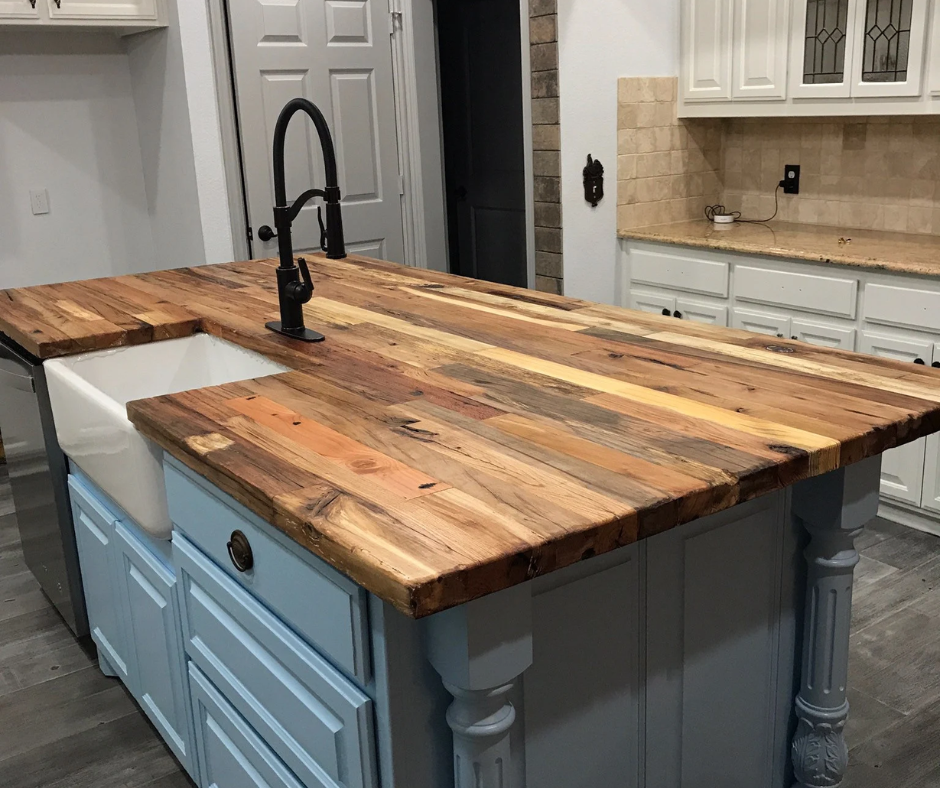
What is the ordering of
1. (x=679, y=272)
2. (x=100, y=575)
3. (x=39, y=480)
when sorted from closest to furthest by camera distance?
(x=100, y=575), (x=39, y=480), (x=679, y=272)

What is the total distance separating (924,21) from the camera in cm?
317

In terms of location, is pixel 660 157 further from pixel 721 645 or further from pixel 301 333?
pixel 721 645

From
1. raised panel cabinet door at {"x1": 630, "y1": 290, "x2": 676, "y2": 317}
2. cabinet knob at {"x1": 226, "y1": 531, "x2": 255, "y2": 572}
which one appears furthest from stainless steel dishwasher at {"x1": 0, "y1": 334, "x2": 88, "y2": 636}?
raised panel cabinet door at {"x1": 630, "y1": 290, "x2": 676, "y2": 317}

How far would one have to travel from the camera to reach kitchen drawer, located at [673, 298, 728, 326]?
3760 mm

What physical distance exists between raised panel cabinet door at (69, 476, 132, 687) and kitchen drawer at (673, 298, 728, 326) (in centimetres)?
234

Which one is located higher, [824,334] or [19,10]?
[19,10]

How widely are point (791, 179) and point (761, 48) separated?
2.06 ft

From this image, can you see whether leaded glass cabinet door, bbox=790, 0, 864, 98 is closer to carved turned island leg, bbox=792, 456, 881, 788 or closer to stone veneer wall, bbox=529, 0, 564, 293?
stone veneer wall, bbox=529, 0, 564, 293

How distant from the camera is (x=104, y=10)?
148 inches

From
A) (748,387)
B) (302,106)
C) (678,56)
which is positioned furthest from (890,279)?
(302,106)

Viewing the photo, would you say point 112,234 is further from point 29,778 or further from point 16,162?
point 29,778

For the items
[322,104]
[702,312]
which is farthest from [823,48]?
[322,104]

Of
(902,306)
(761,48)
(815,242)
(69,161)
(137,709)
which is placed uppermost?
(761,48)

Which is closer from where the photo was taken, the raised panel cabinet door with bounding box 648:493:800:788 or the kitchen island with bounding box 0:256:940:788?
the kitchen island with bounding box 0:256:940:788
